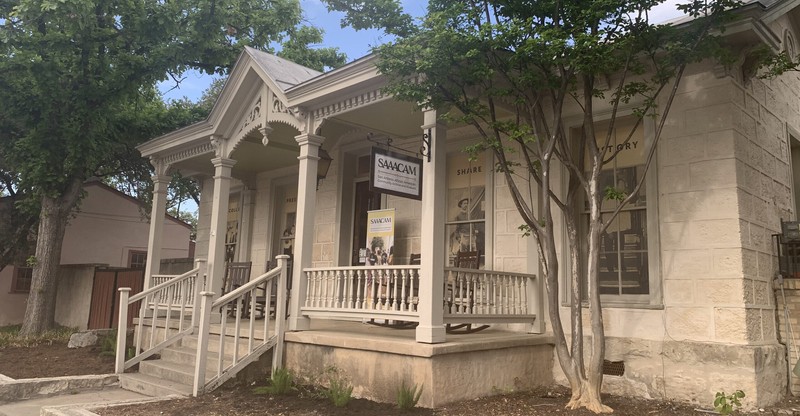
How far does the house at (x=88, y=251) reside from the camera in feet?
47.2

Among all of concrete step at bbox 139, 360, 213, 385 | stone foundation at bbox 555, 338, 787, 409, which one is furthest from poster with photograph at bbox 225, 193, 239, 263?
stone foundation at bbox 555, 338, 787, 409

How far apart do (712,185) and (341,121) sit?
4.50 m

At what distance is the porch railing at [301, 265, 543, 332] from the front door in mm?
2391

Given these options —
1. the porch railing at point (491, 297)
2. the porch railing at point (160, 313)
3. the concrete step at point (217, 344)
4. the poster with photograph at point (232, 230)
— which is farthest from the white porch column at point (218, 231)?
the porch railing at point (491, 297)

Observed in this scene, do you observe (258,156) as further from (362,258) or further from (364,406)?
(364,406)

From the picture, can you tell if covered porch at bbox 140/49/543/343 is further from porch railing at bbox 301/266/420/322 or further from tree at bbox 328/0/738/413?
tree at bbox 328/0/738/413

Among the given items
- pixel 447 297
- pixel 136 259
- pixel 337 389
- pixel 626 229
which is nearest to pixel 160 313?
pixel 337 389

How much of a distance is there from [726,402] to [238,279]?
753 cm

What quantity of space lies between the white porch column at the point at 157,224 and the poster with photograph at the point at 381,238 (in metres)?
4.25

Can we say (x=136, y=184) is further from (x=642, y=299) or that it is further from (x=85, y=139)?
(x=642, y=299)

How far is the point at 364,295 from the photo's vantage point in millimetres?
6695

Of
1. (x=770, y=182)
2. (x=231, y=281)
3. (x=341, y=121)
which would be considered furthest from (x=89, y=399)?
(x=770, y=182)

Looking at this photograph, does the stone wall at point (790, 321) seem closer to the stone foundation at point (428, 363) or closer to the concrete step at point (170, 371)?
the stone foundation at point (428, 363)

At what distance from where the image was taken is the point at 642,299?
6539mm
